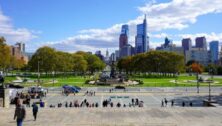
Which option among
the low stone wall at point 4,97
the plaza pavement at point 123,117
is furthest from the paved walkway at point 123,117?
the low stone wall at point 4,97

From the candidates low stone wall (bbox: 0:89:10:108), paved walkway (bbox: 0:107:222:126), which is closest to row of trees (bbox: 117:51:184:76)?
paved walkway (bbox: 0:107:222:126)

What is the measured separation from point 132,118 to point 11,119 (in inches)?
350

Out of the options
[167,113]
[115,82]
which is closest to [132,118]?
[167,113]

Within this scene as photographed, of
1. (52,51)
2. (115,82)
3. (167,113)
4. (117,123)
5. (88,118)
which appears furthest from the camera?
(52,51)

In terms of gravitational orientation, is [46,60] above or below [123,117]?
above

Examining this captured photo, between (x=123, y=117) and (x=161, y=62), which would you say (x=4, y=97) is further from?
(x=161, y=62)

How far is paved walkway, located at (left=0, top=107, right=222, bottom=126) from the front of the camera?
2675 centimetres

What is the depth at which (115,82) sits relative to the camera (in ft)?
347

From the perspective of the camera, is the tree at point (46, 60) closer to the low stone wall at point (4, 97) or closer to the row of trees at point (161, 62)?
the row of trees at point (161, 62)

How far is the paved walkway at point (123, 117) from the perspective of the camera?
2675cm

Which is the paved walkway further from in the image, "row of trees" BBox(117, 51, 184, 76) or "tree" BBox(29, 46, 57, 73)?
"row of trees" BBox(117, 51, 184, 76)

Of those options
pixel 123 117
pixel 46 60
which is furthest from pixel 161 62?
pixel 123 117

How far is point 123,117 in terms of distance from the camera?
97.5 ft

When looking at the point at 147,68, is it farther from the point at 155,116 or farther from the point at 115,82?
the point at 155,116
